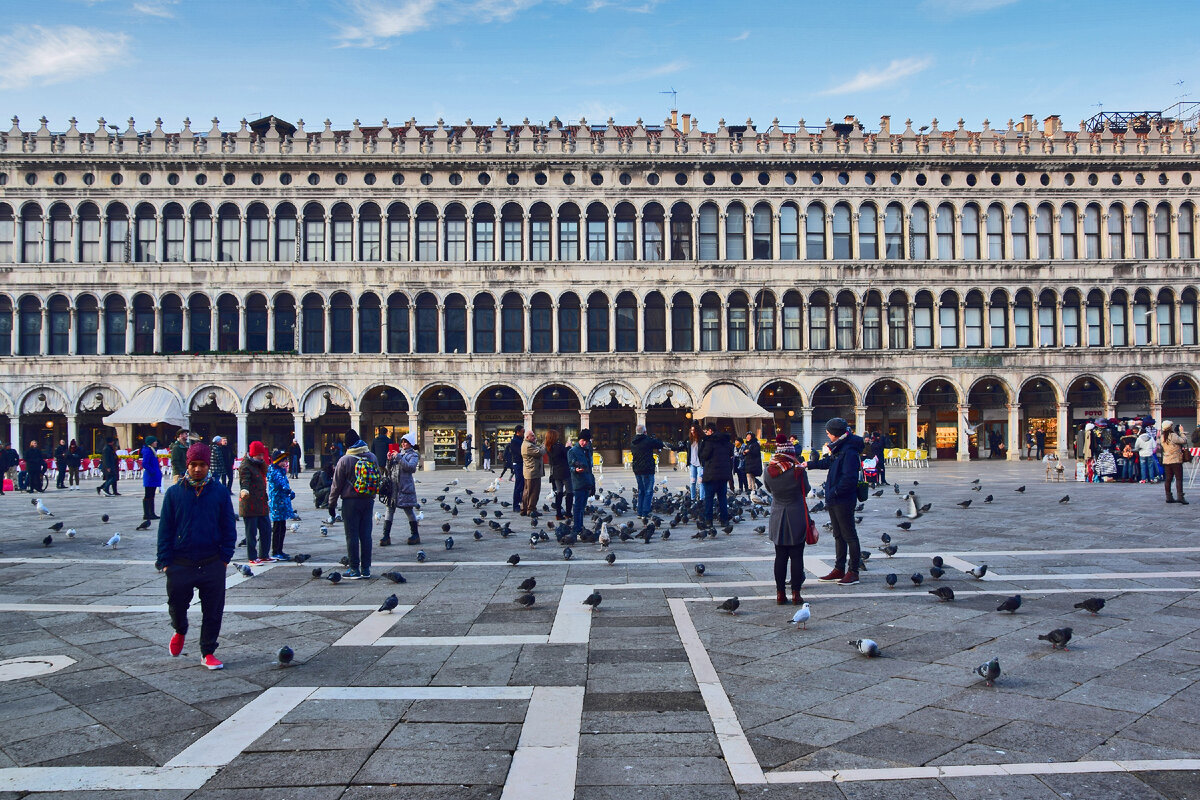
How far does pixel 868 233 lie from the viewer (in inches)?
1561

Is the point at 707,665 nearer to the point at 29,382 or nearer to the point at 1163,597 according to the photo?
the point at 1163,597

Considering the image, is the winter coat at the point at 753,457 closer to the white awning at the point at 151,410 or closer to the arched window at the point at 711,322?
the arched window at the point at 711,322

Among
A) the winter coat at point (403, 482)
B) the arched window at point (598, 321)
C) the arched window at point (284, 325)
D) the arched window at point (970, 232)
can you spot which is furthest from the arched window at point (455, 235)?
the winter coat at point (403, 482)

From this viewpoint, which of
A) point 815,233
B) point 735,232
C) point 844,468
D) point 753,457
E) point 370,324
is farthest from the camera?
point 815,233

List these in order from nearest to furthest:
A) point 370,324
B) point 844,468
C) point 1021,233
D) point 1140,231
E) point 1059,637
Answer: point 1059,637 → point 844,468 → point 370,324 → point 1021,233 → point 1140,231

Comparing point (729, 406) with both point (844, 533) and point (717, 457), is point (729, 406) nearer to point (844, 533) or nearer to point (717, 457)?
point (717, 457)

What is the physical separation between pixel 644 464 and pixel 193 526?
397 inches

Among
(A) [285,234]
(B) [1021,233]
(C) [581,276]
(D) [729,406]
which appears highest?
(A) [285,234]

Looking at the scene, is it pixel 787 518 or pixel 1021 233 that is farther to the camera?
pixel 1021 233

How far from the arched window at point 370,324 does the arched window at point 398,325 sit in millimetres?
508

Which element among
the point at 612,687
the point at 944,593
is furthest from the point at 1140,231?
the point at 612,687

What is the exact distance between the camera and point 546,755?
15.6 feet

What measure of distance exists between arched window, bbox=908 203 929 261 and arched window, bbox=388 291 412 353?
24431mm

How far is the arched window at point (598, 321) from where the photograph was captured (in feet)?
128
